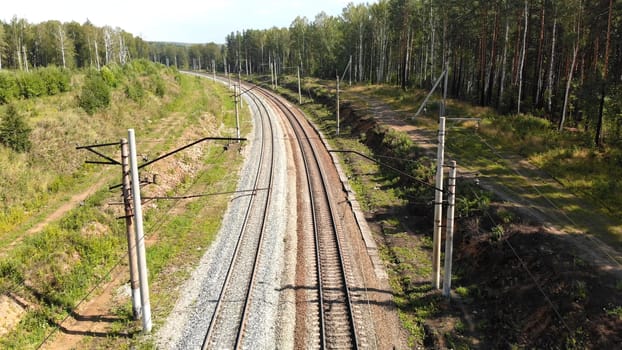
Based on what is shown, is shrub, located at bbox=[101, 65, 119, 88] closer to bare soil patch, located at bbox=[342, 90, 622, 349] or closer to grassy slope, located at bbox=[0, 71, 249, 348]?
grassy slope, located at bbox=[0, 71, 249, 348]

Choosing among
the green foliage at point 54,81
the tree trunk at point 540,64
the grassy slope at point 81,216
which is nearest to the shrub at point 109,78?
the green foliage at point 54,81

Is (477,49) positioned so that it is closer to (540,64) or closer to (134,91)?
(540,64)

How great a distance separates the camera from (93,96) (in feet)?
120

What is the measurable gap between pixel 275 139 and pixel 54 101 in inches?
801

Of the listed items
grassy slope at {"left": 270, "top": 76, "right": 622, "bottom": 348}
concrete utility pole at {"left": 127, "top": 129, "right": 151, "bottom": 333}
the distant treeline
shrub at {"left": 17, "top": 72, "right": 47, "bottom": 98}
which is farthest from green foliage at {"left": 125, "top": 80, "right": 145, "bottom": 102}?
concrete utility pole at {"left": 127, "top": 129, "right": 151, "bottom": 333}

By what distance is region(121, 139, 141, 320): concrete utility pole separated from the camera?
12.8 meters

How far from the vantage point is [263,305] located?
51.3 feet

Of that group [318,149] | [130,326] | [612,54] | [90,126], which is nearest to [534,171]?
[612,54]

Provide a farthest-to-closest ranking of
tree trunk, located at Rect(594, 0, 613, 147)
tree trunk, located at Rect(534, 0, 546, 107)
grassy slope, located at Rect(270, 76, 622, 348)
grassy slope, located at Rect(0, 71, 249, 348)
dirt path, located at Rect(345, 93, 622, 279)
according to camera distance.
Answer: tree trunk, located at Rect(534, 0, 546, 107)
tree trunk, located at Rect(594, 0, 613, 147)
dirt path, located at Rect(345, 93, 622, 279)
grassy slope, located at Rect(0, 71, 249, 348)
grassy slope, located at Rect(270, 76, 622, 348)

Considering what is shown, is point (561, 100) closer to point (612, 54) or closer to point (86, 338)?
point (612, 54)

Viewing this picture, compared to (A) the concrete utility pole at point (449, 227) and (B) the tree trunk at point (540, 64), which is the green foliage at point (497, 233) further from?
(B) the tree trunk at point (540, 64)

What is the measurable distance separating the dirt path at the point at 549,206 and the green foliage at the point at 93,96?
27.3 m

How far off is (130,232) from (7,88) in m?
27.8

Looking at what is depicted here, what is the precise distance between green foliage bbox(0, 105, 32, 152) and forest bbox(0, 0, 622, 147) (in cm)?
2416
